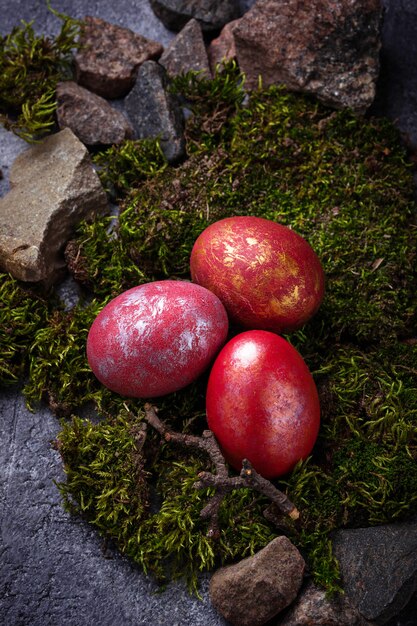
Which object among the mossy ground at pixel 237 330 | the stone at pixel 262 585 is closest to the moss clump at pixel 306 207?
the mossy ground at pixel 237 330

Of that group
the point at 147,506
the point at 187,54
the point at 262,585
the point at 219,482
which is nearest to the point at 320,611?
the point at 262,585

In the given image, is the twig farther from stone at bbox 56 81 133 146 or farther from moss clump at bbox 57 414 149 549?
stone at bbox 56 81 133 146

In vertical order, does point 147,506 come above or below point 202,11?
below

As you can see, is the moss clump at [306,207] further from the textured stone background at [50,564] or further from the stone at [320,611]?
the stone at [320,611]

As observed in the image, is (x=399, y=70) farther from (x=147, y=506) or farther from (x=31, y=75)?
(x=147, y=506)

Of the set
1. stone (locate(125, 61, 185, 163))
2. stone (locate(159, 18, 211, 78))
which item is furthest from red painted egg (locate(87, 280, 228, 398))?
stone (locate(159, 18, 211, 78))

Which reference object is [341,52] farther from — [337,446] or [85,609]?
[85,609]
